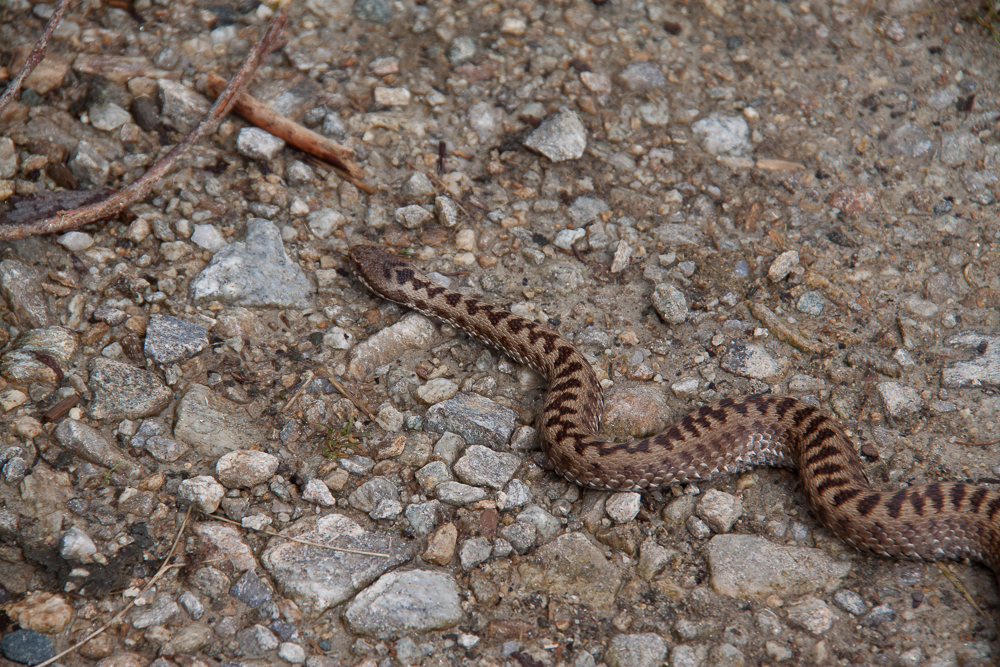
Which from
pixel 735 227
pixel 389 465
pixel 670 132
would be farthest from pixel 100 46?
pixel 735 227

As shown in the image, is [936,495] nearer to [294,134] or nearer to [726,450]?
[726,450]

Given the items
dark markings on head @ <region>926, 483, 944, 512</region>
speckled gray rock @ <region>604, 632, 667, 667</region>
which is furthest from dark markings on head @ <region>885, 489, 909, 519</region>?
speckled gray rock @ <region>604, 632, 667, 667</region>

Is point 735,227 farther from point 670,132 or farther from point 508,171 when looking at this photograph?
point 508,171

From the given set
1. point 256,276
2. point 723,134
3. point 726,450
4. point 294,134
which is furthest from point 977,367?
point 294,134

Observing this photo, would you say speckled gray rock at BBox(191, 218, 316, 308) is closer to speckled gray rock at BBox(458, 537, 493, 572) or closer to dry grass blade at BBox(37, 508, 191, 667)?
dry grass blade at BBox(37, 508, 191, 667)

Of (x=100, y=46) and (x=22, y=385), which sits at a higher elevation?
(x=100, y=46)

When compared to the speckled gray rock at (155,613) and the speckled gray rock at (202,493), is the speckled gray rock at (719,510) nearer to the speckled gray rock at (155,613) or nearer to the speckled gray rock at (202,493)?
the speckled gray rock at (202,493)
